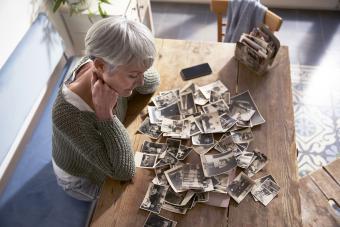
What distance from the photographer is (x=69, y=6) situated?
224cm

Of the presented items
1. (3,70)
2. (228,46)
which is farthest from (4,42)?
(228,46)

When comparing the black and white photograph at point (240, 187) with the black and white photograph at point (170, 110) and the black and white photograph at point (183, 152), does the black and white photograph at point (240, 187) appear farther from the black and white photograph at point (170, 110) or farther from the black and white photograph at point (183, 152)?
the black and white photograph at point (170, 110)

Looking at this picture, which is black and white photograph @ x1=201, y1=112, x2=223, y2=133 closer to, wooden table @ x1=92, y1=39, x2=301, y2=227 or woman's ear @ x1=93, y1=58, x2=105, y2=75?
wooden table @ x1=92, y1=39, x2=301, y2=227

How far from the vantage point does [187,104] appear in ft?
4.73

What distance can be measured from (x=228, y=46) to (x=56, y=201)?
1.27m

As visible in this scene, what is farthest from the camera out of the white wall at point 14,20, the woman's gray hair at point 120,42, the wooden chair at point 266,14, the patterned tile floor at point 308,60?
the patterned tile floor at point 308,60

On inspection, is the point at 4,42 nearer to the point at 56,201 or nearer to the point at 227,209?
Result: the point at 56,201

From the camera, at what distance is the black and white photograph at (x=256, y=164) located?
1.22m

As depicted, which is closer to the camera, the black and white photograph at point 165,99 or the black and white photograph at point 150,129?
the black and white photograph at point 150,129

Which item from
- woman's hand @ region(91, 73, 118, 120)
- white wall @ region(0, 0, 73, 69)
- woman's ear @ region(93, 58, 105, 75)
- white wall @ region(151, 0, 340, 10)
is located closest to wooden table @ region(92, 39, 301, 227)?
woman's hand @ region(91, 73, 118, 120)

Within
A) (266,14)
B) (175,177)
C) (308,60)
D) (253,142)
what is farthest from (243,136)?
(308,60)

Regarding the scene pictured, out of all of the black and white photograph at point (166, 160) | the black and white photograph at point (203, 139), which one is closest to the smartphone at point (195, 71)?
the black and white photograph at point (203, 139)

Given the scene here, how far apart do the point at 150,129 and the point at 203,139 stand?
0.82ft

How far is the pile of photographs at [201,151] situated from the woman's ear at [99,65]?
42 cm
